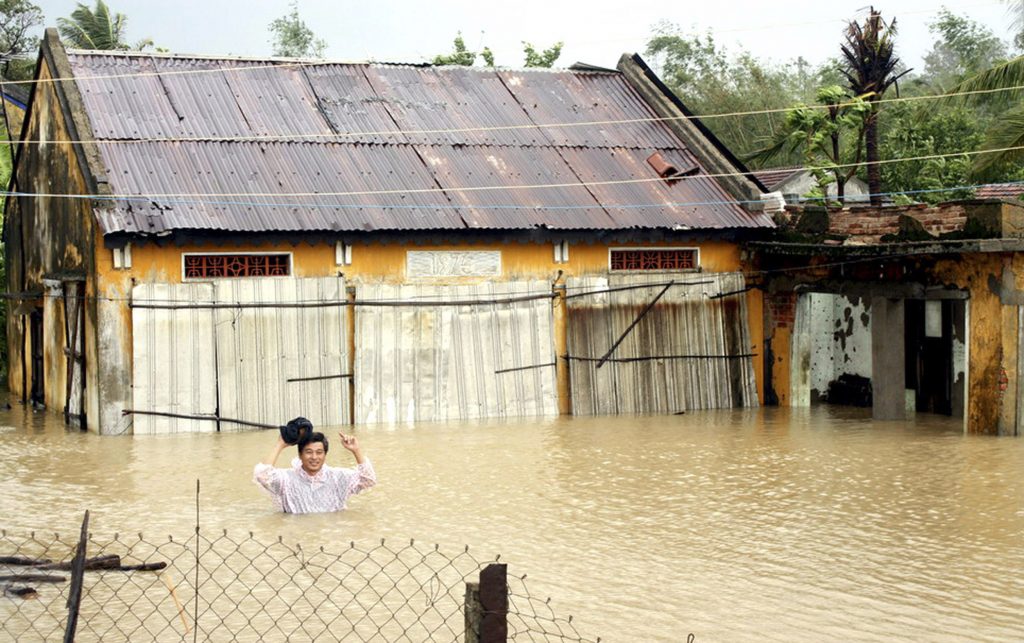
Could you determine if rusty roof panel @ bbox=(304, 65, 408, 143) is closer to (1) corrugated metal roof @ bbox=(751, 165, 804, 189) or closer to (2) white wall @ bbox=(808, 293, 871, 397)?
(2) white wall @ bbox=(808, 293, 871, 397)

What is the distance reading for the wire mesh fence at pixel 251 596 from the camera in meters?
8.72

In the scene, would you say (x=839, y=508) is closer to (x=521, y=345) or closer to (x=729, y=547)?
(x=729, y=547)

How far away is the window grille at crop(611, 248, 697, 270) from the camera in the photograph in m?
20.5

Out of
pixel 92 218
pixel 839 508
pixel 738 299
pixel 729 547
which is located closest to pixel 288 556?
pixel 729 547

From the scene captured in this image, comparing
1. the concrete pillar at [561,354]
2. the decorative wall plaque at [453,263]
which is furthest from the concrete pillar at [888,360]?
the decorative wall plaque at [453,263]

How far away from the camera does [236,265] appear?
59.8ft

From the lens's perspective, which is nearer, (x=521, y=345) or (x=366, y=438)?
(x=366, y=438)

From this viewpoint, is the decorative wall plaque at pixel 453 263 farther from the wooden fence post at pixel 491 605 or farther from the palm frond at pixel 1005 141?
the wooden fence post at pixel 491 605

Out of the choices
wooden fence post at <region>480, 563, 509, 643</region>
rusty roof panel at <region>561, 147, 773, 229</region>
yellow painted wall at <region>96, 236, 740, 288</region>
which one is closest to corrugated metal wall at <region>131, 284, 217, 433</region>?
yellow painted wall at <region>96, 236, 740, 288</region>

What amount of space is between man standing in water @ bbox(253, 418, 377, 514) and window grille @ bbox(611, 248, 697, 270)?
9371 millimetres

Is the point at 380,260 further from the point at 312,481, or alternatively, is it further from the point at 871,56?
the point at 871,56

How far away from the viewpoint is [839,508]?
13.1 meters

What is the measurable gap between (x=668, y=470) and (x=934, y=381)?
704cm

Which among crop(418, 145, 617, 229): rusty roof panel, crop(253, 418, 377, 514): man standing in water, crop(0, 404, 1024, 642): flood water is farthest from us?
crop(418, 145, 617, 229): rusty roof panel
